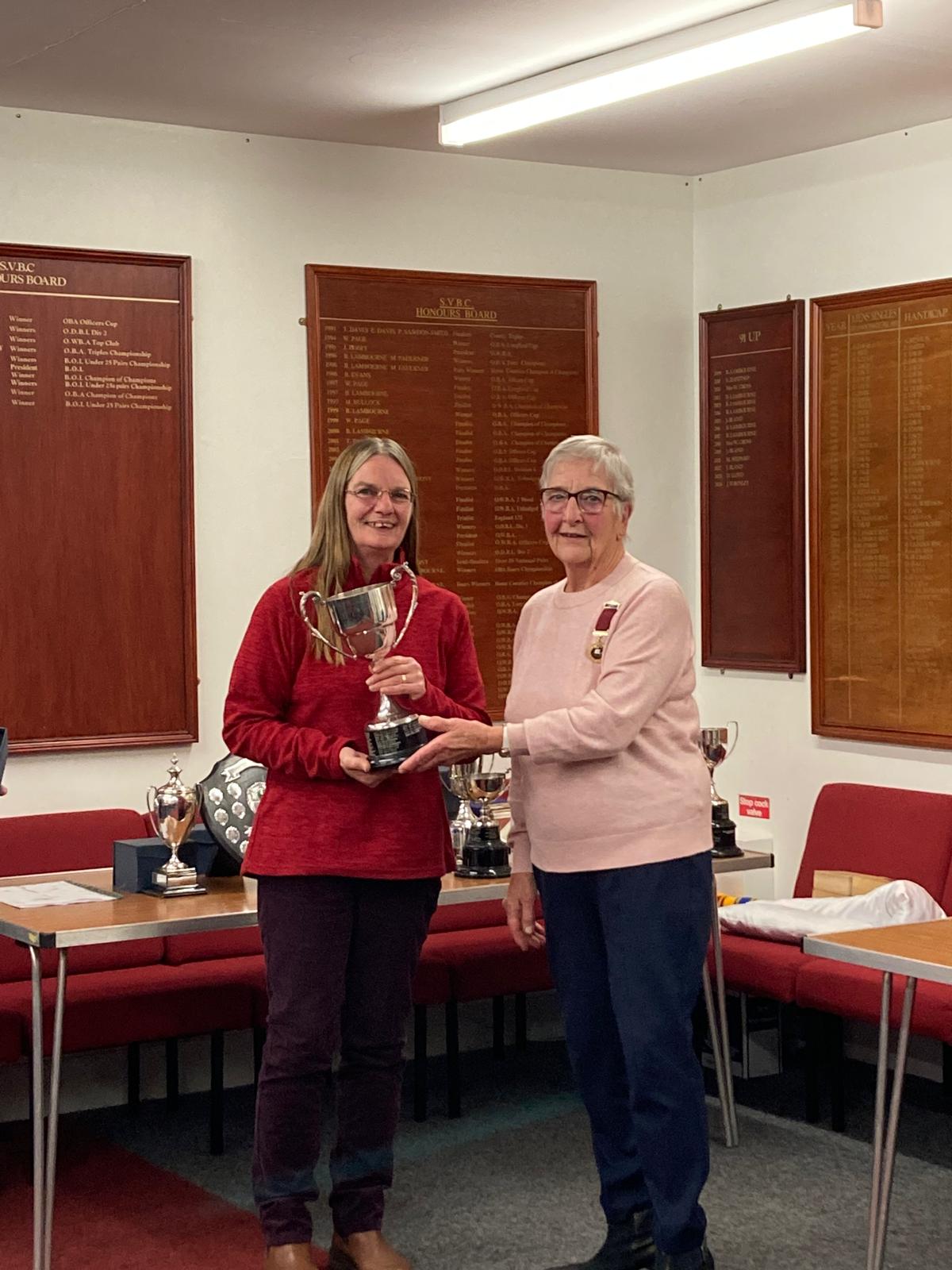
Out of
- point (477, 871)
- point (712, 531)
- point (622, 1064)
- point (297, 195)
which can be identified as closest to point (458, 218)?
point (297, 195)

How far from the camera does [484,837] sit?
4.17 m

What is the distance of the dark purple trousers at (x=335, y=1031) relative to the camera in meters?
3.22

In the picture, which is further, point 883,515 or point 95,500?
point 883,515

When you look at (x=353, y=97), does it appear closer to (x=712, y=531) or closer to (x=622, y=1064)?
(x=712, y=531)

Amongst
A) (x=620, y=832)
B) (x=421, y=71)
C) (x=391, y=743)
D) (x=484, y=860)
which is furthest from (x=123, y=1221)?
(x=421, y=71)

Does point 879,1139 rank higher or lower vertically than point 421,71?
lower

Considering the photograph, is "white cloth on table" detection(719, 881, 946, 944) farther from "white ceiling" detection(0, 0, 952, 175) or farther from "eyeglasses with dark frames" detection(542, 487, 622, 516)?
"white ceiling" detection(0, 0, 952, 175)

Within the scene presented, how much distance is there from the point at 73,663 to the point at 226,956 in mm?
943

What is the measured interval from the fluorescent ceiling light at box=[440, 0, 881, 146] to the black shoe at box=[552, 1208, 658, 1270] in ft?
8.68

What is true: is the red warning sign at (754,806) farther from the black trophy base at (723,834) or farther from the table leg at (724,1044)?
the table leg at (724,1044)

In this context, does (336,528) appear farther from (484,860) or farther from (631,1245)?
(631,1245)

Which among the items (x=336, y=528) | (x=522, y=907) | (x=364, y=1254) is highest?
(x=336, y=528)

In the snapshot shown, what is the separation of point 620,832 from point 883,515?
8.05 ft

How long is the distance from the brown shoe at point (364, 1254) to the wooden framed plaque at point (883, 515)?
2438mm
